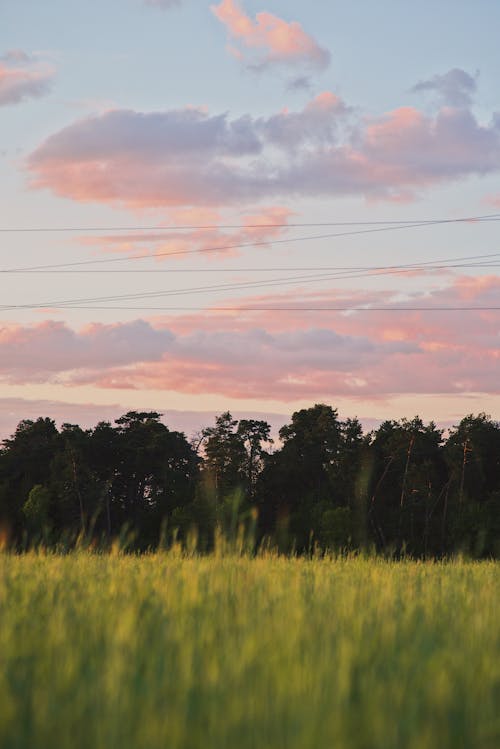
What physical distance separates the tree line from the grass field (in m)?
Result: 41.0

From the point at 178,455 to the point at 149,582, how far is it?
5803cm

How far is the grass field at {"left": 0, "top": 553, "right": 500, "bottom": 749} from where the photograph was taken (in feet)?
14.0

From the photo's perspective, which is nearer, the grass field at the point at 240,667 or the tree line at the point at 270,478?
the grass field at the point at 240,667

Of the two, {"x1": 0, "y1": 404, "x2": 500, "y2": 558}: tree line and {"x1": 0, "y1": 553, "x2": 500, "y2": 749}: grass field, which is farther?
{"x1": 0, "y1": 404, "x2": 500, "y2": 558}: tree line

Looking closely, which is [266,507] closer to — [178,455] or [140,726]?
[178,455]

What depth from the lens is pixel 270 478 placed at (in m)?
63.4

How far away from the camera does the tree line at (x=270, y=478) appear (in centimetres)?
5269

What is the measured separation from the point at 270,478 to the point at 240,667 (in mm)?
58649

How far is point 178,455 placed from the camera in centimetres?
6662

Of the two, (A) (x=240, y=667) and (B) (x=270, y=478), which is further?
(B) (x=270, y=478)

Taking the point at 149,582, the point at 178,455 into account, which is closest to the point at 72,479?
the point at 178,455

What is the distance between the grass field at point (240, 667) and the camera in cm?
426

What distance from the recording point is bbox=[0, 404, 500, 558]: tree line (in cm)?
5269

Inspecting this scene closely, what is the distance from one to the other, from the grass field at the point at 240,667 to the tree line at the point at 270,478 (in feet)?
134
